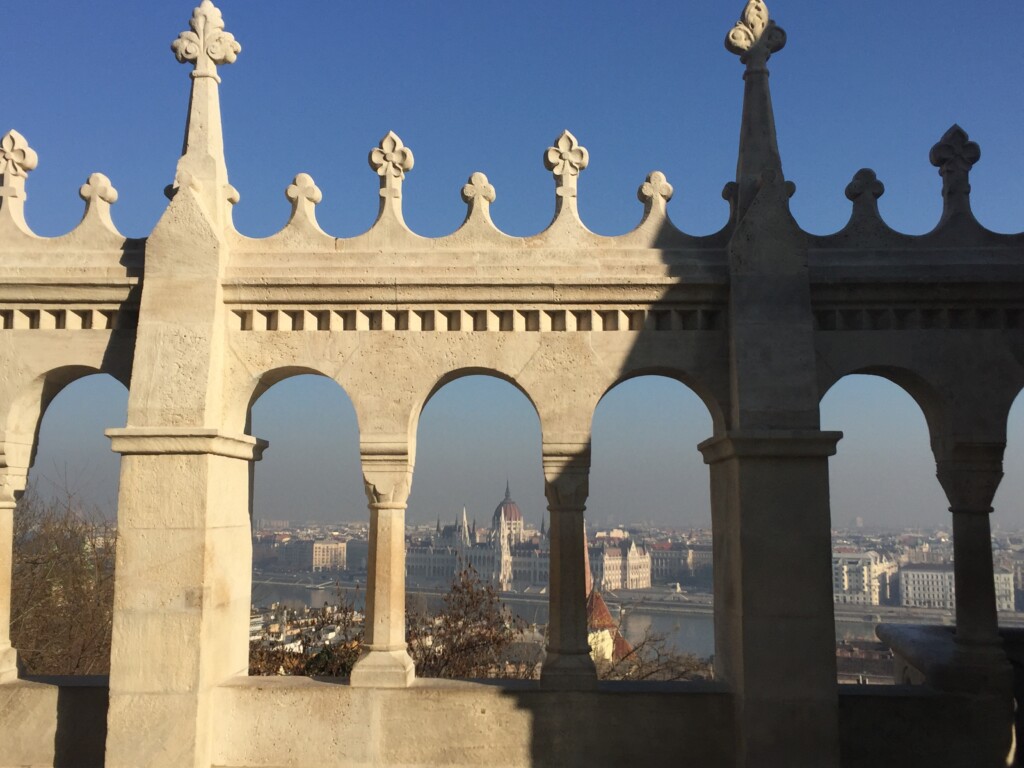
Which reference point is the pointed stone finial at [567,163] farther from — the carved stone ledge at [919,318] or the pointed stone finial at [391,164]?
the carved stone ledge at [919,318]

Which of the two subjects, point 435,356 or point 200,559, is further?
point 435,356

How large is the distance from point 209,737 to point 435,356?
9.95 feet

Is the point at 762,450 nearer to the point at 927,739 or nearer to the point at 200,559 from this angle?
the point at 927,739

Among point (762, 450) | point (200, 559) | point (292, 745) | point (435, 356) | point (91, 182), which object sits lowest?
point (292, 745)

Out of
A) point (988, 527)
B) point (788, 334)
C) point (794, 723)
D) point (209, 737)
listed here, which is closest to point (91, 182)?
point (209, 737)

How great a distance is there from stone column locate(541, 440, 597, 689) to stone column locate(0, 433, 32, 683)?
3.90m

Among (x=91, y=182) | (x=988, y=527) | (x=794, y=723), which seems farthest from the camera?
(x=91, y=182)

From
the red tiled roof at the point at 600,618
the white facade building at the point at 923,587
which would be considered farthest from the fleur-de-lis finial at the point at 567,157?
the white facade building at the point at 923,587

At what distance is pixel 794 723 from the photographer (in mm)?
5703

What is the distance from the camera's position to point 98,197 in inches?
260

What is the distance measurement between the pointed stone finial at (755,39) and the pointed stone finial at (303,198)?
10.8ft

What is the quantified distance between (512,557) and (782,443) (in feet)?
114

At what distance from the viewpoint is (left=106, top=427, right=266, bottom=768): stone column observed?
576 centimetres

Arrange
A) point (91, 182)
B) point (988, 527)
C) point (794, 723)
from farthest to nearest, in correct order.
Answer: point (91, 182), point (988, 527), point (794, 723)
